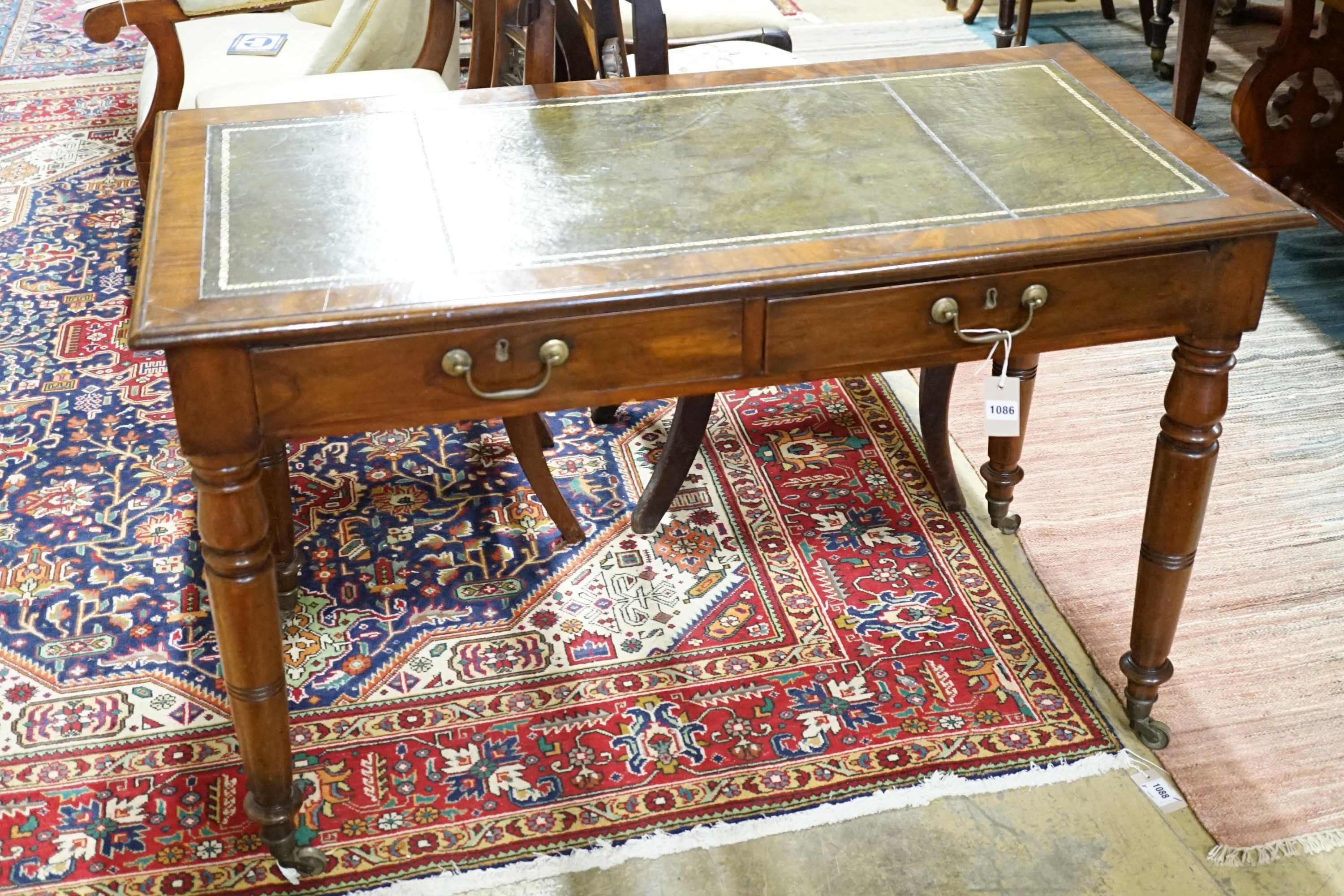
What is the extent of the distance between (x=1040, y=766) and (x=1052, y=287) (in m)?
0.92

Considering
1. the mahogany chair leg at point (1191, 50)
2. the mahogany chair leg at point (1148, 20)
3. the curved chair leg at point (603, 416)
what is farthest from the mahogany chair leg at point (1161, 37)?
the curved chair leg at point (603, 416)

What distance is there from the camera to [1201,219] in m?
1.91

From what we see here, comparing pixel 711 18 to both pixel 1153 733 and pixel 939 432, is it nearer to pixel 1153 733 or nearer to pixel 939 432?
pixel 939 432

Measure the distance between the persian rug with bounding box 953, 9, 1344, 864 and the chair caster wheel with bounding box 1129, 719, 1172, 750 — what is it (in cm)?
3

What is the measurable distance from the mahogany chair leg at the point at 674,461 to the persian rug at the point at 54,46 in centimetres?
382

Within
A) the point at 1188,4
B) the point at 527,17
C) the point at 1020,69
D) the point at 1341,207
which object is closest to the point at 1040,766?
the point at 1020,69

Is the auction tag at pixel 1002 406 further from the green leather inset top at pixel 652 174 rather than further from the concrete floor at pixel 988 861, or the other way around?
the concrete floor at pixel 988 861

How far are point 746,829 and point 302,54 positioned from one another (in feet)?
9.60

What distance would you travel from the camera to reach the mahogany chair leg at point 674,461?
2787 mm

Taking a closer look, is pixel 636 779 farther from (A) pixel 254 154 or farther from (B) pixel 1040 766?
(A) pixel 254 154

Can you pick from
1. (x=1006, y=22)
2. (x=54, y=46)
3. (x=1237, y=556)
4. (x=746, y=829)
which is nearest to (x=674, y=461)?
(x=746, y=829)

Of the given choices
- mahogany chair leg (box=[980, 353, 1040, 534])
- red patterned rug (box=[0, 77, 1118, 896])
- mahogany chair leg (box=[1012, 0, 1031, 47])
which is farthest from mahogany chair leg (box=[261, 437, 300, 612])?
mahogany chair leg (box=[1012, 0, 1031, 47])

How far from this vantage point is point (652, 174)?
6.79 ft

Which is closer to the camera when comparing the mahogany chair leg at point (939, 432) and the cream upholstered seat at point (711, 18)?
the mahogany chair leg at point (939, 432)
